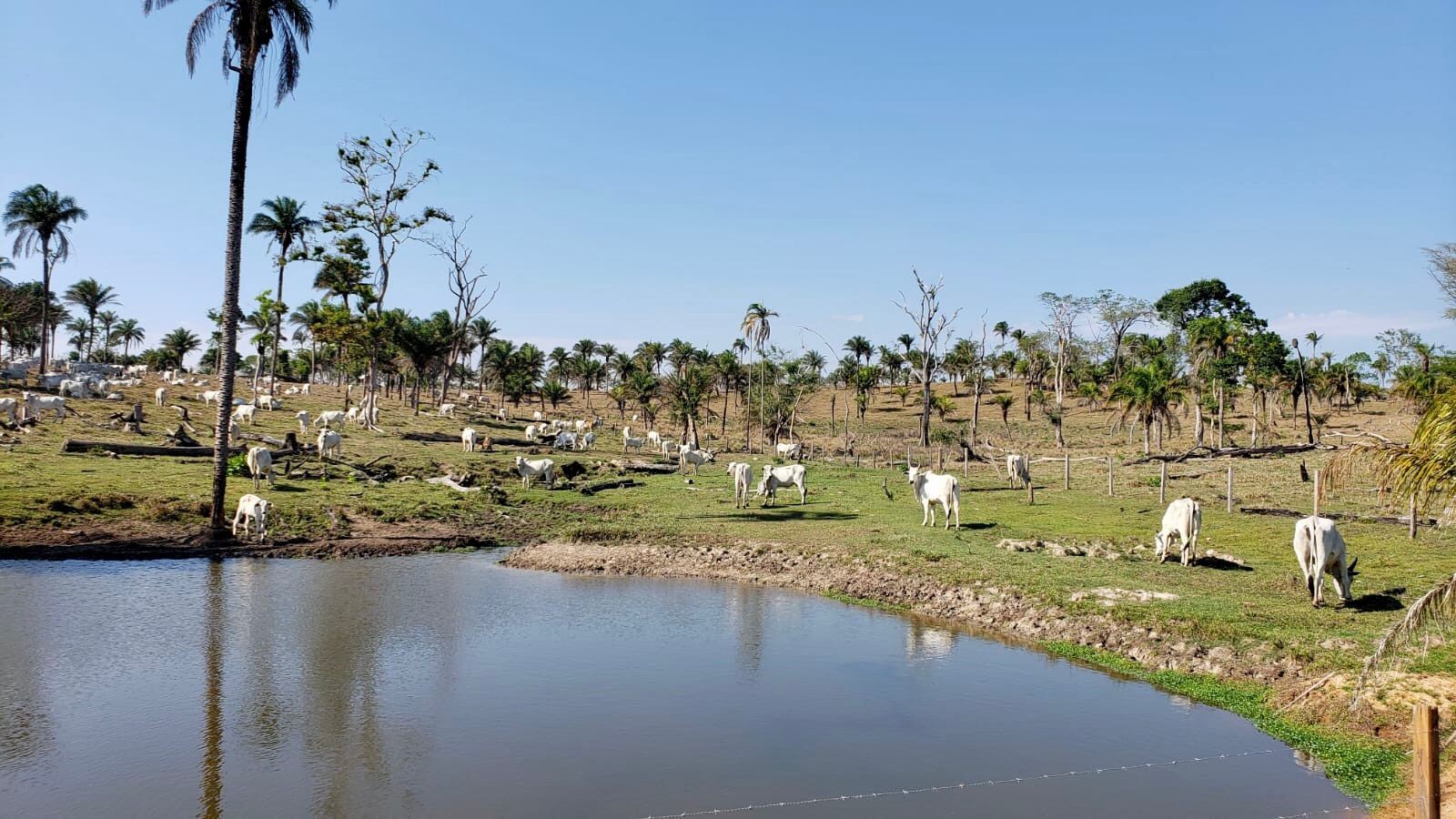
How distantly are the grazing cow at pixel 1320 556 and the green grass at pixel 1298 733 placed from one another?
148 inches

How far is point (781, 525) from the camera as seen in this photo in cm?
2844

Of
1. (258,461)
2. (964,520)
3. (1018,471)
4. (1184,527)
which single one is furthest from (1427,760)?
(258,461)

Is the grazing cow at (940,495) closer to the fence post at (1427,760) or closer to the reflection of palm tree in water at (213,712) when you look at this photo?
the fence post at (1427,760)

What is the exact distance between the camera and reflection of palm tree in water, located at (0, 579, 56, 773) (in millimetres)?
10414

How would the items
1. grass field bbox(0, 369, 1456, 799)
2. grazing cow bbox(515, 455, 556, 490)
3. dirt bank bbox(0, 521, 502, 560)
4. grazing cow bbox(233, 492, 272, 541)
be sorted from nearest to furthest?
grass field bbox(0, 369, 1456, 799) < dirt bank bbox(0, 521, 502, 560) < grazing cow bbox(233, 492, 272, 541) < grazing cow bbox(515, 455, 556, 490)

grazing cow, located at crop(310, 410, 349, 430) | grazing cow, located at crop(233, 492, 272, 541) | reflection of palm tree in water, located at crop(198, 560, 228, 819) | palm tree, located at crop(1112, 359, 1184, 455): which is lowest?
reflection of palm tree in water, located at crop(198, 560, 228, 819)

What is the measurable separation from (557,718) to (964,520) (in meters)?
19.2

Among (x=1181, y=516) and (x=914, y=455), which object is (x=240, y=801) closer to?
(x=1181, y=516)

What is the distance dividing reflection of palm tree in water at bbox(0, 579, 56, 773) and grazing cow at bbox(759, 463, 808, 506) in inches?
894

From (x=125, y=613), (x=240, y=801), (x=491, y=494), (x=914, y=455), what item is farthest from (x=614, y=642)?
(x=914, y=455)

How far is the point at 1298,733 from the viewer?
11672 millimetres

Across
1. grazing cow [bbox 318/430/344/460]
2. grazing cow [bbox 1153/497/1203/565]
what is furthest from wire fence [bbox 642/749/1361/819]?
grazing cow [bbox 318/430/344/460]

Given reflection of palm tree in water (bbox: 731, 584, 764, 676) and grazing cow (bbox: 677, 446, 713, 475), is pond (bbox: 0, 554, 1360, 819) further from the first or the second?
grazing cow (bbox: 677, 446, 713, 475)

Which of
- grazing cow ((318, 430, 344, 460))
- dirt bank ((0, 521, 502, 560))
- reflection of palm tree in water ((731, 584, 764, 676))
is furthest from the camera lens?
grazing cow ((318, 430, 344, 460))
